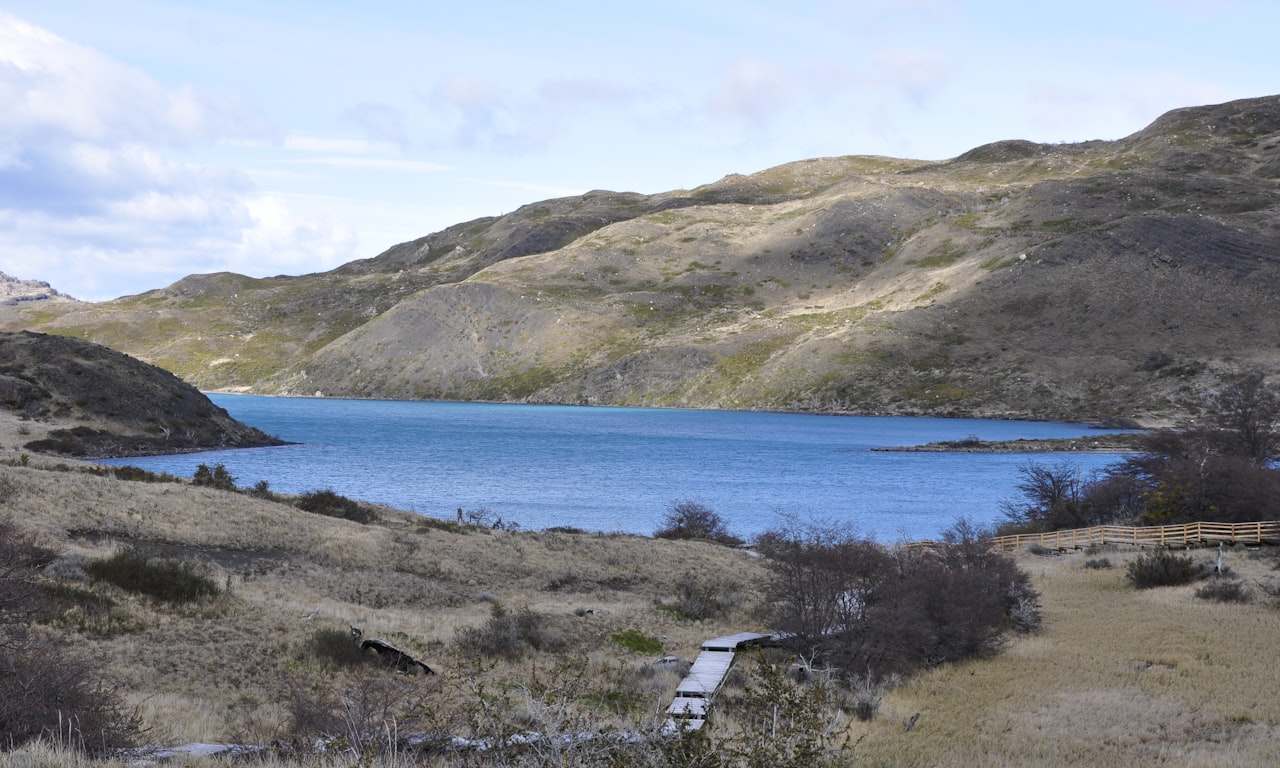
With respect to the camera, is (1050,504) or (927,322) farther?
(927,322)

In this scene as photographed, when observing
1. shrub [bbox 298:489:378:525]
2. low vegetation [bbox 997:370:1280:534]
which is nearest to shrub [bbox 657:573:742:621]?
shrub [bbox 298:489:378:525]

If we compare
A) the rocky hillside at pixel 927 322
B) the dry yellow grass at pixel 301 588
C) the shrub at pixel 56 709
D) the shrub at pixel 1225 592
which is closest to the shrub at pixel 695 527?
the dry yellow grass at pixel 301 588

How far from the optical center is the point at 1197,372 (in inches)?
4658

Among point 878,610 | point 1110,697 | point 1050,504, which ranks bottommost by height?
point 1050,504

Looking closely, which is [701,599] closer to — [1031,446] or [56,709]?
[56,709]

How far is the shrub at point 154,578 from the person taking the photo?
20.1 meters

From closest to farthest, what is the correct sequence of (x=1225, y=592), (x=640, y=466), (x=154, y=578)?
(x=154, y=578)
(x=1225, y=592)
(x=640, y=466)

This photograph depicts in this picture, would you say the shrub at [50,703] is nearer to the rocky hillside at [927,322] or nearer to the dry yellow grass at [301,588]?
the dry yellow grass at [301,588]

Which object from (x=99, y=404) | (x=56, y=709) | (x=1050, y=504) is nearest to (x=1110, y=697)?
(x=56, y=709)

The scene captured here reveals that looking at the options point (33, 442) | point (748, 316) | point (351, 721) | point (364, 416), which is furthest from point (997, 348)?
point (351, 721)

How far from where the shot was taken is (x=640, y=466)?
81.3 m

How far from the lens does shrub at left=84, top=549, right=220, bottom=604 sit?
2012 centimetres

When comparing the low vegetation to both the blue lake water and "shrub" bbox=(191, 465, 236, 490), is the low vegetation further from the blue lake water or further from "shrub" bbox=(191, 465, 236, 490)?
"shrub" bbox=(191, 465, 236, 490)

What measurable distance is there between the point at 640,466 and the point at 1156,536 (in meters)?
46.7
